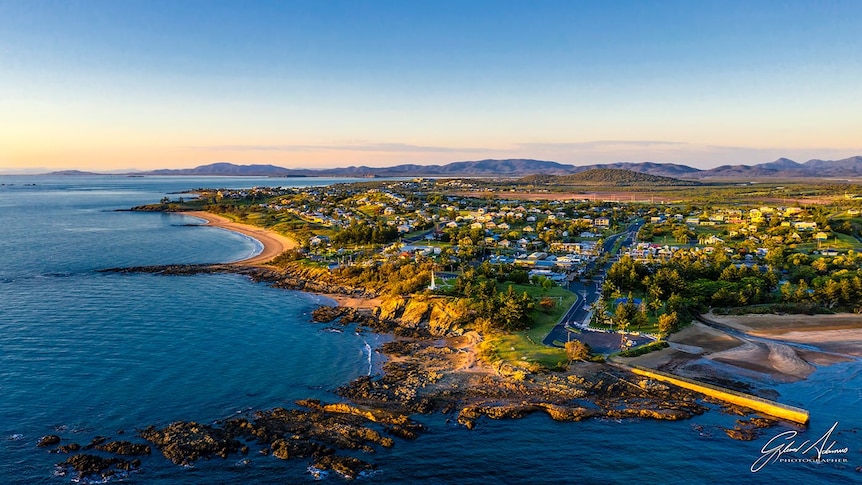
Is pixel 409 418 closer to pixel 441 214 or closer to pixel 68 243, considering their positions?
pixel 68 243

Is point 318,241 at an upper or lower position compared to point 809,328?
upper

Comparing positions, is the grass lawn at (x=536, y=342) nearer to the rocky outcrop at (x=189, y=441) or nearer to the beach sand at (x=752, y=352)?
the beach sand at (x=752, y=352)

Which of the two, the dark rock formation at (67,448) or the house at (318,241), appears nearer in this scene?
the dark rock formation at (67,448)

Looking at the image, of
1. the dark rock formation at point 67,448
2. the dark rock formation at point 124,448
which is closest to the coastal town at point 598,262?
the dark rock formation at point 124,448

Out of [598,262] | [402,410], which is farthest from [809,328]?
[402,410]

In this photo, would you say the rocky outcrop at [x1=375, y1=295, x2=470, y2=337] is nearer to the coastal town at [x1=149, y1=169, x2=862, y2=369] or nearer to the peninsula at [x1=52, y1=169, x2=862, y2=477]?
the peninsula at [x1=52, y1=169, x2=862, y2=477]

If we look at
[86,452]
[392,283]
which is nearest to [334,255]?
[392,283]

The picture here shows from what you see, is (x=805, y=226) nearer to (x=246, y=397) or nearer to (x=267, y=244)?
(x=267, y=244)
